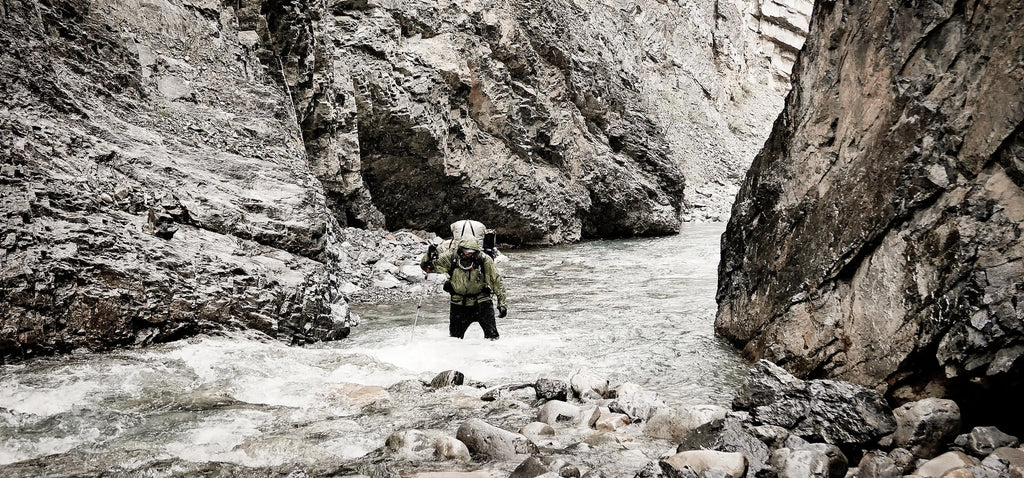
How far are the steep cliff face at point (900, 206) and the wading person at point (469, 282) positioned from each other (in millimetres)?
3407

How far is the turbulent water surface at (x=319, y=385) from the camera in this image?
14.9 feet

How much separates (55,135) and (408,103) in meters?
11.8

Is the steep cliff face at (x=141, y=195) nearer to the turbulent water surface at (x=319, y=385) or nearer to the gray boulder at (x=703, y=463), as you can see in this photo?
the turbulent water surface at (x=319, y=385)

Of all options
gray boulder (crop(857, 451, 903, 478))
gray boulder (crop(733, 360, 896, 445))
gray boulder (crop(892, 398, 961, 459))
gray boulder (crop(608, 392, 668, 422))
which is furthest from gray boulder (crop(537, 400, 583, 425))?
gray boulder (crop(892, 398, 961, 459))

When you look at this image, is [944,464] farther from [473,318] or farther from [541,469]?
[473,318]

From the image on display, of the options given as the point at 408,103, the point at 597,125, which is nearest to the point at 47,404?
the point at 408,103

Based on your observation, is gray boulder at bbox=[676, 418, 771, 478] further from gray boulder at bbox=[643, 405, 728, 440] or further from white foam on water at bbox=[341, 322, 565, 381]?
white foam on water at bbox=[341, 322, 565, 381]

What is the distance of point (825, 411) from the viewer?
4.54 m

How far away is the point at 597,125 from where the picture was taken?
24.4 metres

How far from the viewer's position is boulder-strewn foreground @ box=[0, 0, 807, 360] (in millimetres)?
7133

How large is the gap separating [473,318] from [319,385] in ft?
9.22

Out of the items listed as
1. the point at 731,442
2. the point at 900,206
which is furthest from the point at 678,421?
the point at 900,206

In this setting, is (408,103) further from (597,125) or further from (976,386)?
(976,386)

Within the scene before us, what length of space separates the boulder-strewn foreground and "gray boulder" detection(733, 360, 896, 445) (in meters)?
6.10
